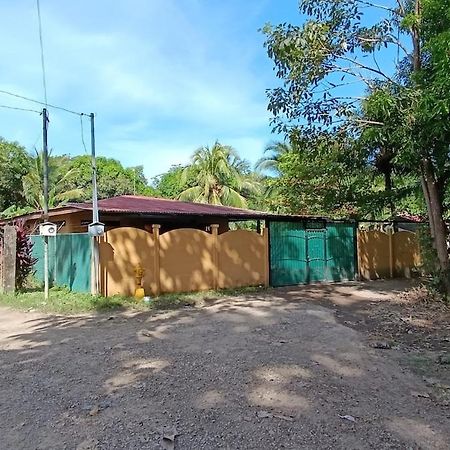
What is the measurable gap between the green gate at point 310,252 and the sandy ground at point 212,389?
5855 mm

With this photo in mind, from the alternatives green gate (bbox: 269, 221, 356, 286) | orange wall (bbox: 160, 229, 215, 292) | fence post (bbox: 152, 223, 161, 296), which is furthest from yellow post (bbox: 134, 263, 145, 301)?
green gate (bbox: 269, 221, 356, 286)

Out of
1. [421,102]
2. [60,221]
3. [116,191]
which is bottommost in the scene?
[60,221]

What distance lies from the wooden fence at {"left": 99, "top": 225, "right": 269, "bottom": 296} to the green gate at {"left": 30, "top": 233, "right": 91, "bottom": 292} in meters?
0.60

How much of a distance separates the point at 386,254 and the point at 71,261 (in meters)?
11.1

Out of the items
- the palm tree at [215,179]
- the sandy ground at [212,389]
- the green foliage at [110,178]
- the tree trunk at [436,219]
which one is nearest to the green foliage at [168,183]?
the green foliage at [110,178]

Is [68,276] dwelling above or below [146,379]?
above

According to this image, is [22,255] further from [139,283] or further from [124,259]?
[139,283]

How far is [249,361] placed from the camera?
5.53m

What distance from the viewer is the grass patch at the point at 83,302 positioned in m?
9.78

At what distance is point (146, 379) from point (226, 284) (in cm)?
796

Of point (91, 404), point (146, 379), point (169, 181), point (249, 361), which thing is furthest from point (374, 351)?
point (169, 181)

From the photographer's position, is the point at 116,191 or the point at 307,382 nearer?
the point at 307,382

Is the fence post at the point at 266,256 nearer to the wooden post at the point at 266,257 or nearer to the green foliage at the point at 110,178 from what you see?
the wooden post at the point at 266,257

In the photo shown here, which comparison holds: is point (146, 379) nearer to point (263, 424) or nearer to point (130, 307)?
point (263, 424)
